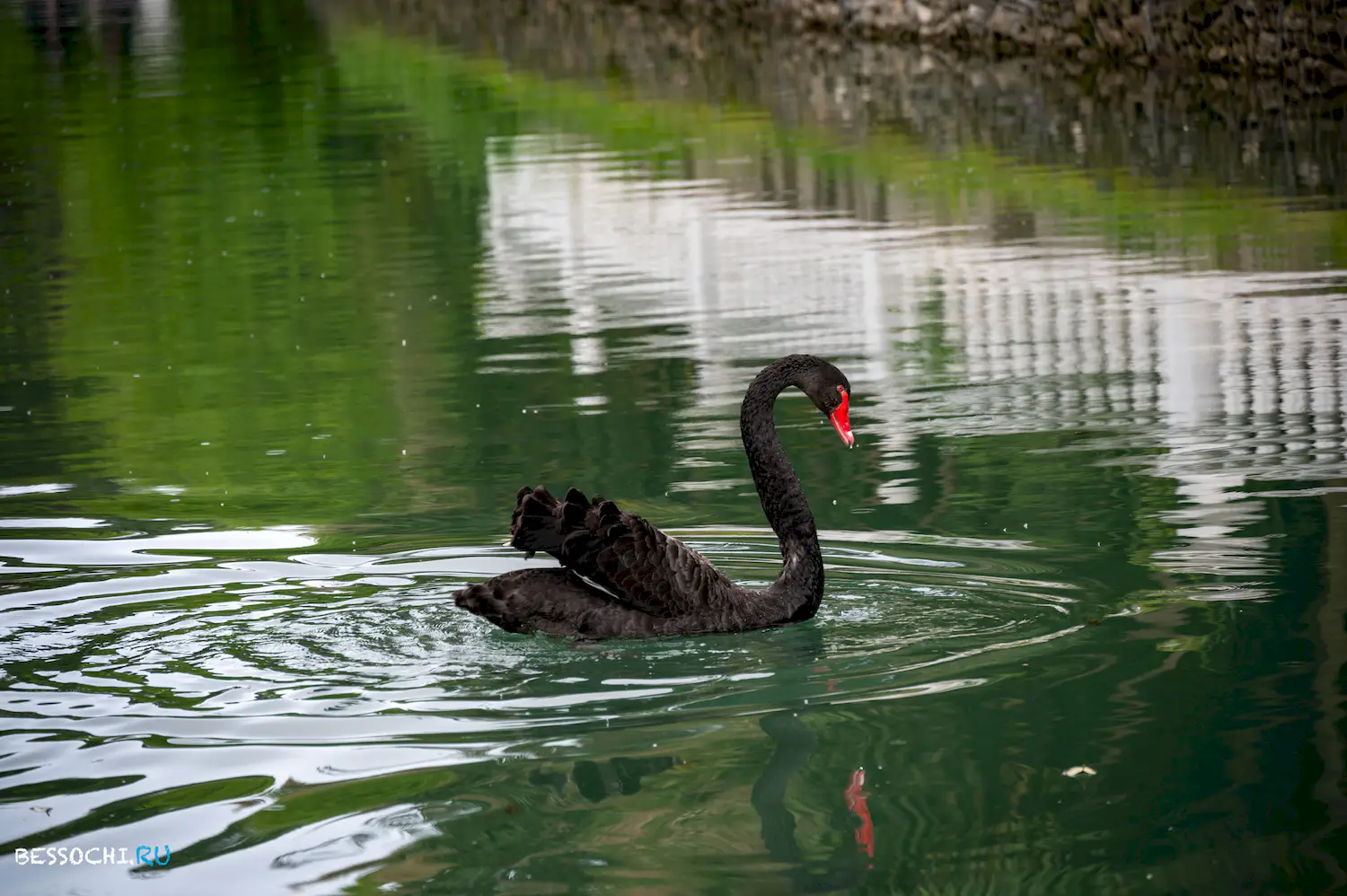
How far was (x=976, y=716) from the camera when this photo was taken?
6.50 meters

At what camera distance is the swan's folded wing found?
7.29 meters

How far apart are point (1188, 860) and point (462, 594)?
308cm

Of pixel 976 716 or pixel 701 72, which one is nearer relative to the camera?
pixel 976 716

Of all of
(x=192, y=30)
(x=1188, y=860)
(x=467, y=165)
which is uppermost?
(x=192, y=30)

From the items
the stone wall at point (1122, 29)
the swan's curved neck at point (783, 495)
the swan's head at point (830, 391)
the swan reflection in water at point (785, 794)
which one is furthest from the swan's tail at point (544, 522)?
the stone wall at point (1122, 29)

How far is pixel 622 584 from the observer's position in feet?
23.9

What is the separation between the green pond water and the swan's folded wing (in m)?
0.18

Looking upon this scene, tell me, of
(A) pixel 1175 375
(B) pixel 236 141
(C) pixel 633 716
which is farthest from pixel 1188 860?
(B) pixel 236 141

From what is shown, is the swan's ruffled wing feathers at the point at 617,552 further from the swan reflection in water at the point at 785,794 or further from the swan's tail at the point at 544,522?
the swan reflection in water at the point at 785,794

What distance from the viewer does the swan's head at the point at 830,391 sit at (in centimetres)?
764

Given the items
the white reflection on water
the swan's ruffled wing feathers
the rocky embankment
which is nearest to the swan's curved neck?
the swan's ruffled wing feathers

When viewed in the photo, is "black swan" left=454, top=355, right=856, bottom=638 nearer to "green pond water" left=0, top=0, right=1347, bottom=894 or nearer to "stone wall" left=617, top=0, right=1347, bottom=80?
"green pond water" left=0, top=0, right=1347, bottom=894

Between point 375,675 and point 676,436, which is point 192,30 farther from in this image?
point 375,675

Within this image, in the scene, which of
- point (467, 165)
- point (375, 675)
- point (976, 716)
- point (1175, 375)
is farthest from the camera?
point (467, 165)
